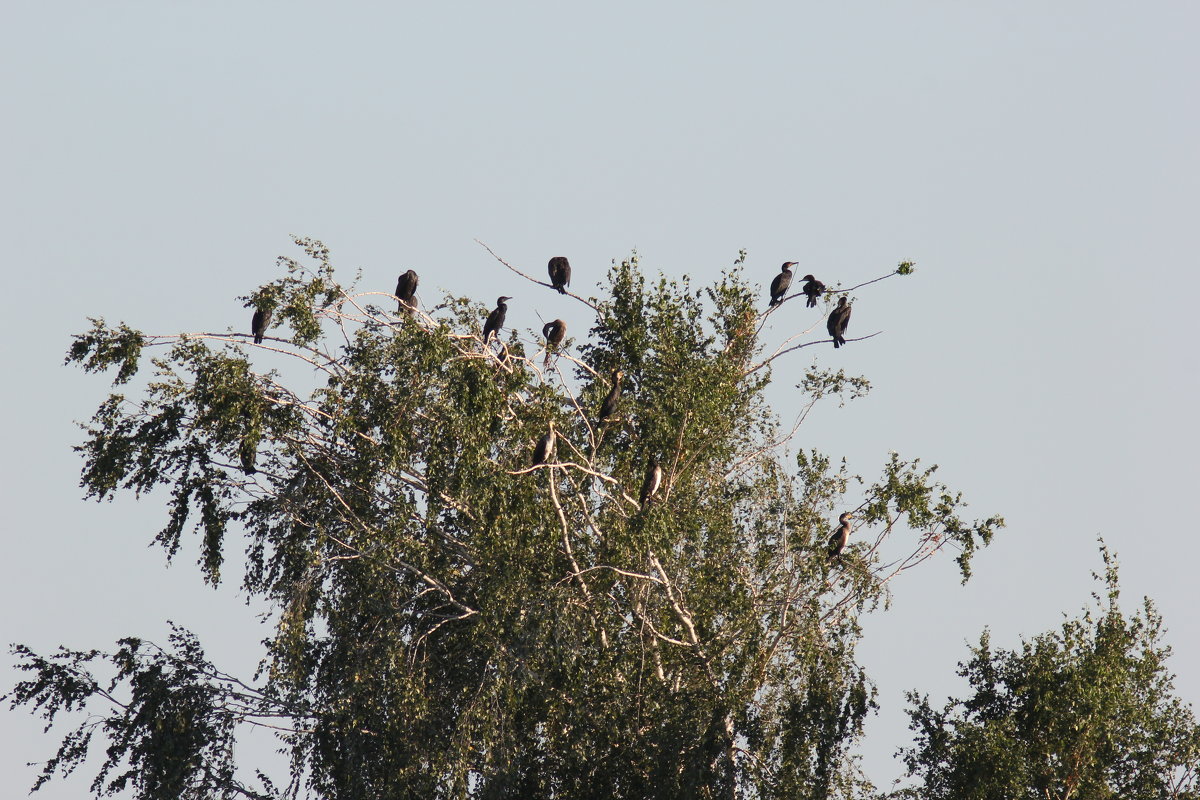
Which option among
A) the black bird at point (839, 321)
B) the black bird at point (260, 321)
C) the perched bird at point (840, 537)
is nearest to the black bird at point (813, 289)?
the black bird at point (839, 321)

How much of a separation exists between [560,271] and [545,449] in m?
4.25

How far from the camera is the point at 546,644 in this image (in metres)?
19.0

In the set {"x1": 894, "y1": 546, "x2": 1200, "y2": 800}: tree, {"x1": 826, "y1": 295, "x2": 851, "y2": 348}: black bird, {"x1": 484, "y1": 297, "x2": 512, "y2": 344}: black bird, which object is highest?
{"x1": 826, "y1": 295, "x2": 851, "y2": 348}: black bird

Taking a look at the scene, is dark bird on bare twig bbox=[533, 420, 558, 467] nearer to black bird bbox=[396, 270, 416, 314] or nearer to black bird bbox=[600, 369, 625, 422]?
black bird bbox=[600, 369, 625, 422]

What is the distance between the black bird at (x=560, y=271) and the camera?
23.3 meters

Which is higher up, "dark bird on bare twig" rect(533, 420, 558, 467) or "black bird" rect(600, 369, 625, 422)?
"black bird" rect(600, 369, 625, 422)

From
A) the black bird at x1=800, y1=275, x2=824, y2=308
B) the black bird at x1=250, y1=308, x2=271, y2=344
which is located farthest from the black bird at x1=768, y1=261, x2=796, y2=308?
the black bird at x1=250, y1=308, x2=271, y2=344

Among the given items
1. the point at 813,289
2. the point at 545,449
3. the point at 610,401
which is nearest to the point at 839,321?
the point at 813,289

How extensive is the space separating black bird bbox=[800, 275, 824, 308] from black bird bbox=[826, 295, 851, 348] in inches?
10.7

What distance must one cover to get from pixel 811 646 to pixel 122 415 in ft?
25.2

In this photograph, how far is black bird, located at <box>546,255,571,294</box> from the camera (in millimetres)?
23266

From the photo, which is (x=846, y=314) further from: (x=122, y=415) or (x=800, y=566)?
(x=122, y=415)

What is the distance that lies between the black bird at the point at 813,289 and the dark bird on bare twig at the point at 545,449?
4.59 m

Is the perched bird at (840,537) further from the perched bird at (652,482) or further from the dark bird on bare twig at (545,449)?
the dark bird on bare twig at (545,449)
